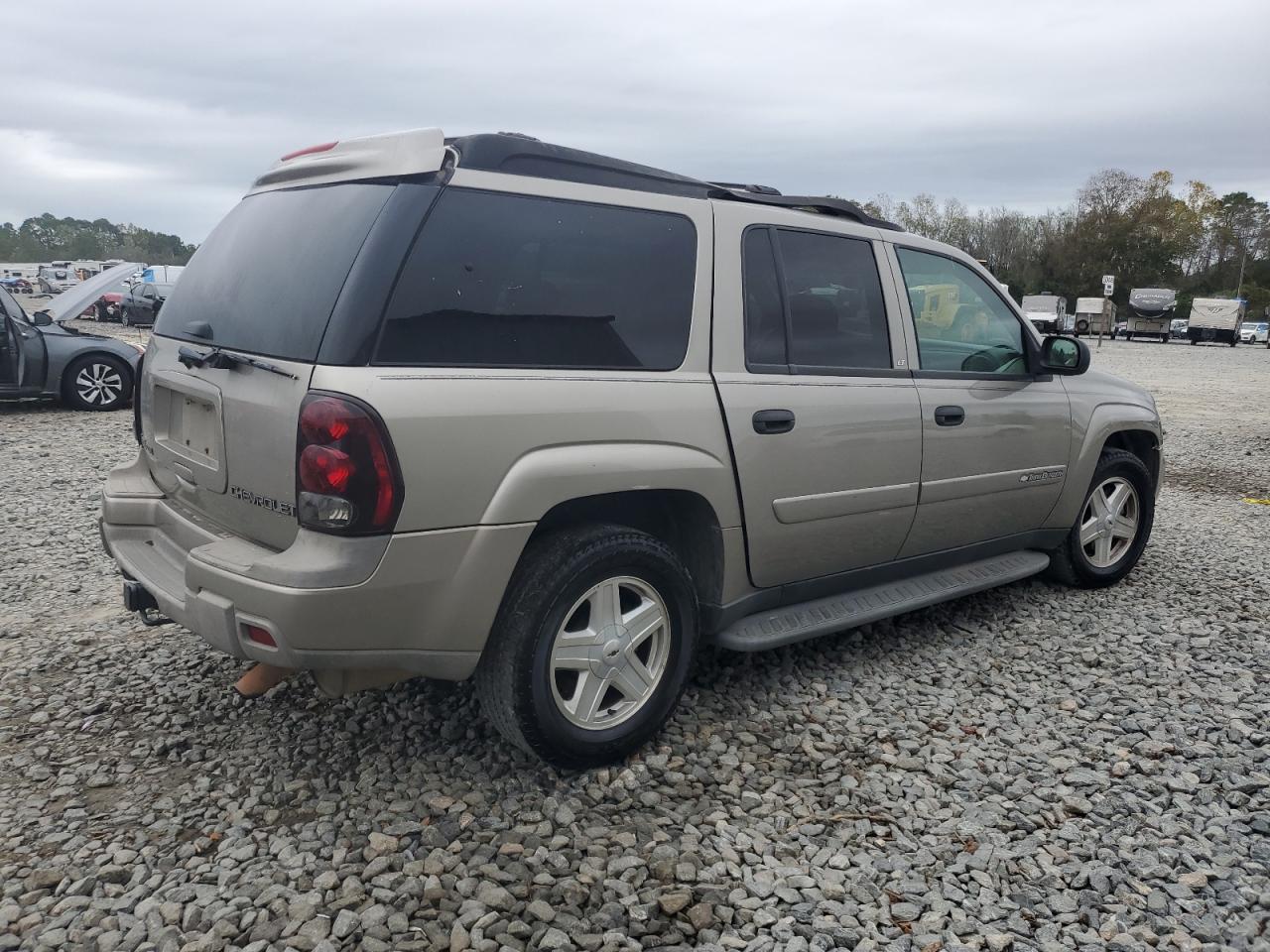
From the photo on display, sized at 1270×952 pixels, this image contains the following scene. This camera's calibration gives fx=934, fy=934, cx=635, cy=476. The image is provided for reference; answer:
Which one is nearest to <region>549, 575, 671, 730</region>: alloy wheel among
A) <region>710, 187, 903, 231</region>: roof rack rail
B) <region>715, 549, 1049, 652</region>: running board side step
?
<region>715, 549, 1049, 652</region>: running board side step

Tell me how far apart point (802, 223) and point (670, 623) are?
1.65m

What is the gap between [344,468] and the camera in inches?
96.7

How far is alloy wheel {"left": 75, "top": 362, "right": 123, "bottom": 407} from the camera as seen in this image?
11.1m

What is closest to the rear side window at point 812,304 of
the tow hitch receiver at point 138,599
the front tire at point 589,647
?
the front tire at point 589,647

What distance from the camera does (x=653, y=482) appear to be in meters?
3.00

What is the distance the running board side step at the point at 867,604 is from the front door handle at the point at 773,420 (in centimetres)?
73

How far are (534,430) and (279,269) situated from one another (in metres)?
0.95

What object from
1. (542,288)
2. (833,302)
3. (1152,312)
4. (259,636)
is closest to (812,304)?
(833,302)

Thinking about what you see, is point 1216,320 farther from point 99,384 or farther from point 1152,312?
point 99,384

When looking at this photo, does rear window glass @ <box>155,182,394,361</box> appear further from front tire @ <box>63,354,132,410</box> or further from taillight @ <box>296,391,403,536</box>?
front tire @ <box>63,354,132,410</box>

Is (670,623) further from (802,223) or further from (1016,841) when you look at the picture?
(802,223)

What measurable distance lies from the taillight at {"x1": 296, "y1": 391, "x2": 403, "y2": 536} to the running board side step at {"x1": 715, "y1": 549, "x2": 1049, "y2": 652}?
4.71 feet

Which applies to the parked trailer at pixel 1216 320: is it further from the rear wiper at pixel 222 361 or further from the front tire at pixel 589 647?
the rear wiper at pixel 222 361

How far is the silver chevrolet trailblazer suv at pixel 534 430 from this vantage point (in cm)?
255
